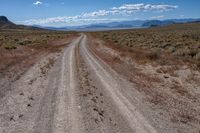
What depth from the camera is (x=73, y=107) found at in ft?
33.6

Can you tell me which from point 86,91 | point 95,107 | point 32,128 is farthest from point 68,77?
point 32,128

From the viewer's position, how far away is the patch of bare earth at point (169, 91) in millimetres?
8930

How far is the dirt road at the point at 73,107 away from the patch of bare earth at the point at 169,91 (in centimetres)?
42

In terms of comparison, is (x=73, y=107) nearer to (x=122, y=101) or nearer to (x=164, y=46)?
(x=122, y=101)

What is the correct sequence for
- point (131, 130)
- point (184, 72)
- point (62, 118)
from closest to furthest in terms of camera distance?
point (131, 130) < point (62, 118) < point (184, 72)

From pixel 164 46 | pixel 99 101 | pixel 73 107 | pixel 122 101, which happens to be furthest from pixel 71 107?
pixel 164 46

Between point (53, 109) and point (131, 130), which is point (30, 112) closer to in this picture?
point (53, 109)

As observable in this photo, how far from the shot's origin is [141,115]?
30.8 ft

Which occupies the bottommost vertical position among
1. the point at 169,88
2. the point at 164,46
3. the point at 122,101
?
Answer: the point at 164,46

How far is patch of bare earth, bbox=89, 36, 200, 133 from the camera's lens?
8.93 m

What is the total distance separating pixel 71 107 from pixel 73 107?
0.22ft

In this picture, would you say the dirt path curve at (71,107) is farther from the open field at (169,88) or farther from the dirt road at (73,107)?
the open field at (169,88)

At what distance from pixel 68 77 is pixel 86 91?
353cm

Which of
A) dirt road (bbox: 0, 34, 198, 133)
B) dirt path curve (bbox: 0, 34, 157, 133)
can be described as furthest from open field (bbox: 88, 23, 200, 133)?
dirt path curve (bbox: 0, 34, 157, 133)
